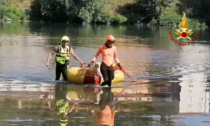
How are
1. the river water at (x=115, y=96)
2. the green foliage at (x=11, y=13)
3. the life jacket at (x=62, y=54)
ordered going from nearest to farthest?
the river water at (x=115, y=96) < the life jacket at (x=62, y=54) < the green foliage at (x=11, y=13)

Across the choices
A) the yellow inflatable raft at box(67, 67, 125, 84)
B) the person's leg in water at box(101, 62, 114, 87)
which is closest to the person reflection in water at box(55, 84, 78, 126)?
the yellow inflatable raft at box(67, 67, 125, 84)

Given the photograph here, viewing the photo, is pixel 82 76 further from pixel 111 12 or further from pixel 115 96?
pixel 111 12

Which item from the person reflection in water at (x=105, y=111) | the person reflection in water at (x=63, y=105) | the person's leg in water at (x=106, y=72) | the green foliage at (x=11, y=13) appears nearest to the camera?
the person reflection in water at (x=105, y=111)

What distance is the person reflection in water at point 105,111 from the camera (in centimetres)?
993

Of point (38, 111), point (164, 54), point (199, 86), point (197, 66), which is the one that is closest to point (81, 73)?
point (199, 86)

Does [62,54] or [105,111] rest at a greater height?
[62,54]

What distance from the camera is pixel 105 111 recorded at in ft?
36.4

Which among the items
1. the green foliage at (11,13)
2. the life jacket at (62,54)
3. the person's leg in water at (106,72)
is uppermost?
the life jacket at (62,54)

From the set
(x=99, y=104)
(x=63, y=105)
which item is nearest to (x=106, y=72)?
(x=99, y=104)

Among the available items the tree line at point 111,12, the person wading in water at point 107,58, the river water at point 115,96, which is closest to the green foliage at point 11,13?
the tree line at point 111,12

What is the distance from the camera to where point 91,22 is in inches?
2766

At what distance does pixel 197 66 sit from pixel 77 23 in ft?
156

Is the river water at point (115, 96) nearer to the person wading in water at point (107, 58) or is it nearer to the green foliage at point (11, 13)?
the person wading in water at point (107, 58)

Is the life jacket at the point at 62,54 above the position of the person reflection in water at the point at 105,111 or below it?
above
